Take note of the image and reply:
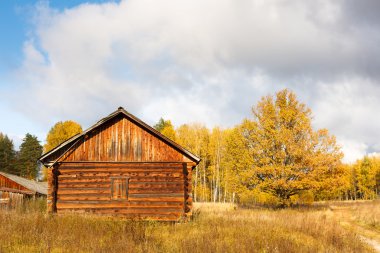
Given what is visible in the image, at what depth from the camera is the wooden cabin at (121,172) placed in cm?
1941

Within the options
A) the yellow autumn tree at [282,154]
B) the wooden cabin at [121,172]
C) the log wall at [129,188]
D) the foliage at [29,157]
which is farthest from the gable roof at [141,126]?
the foliage at [29,157]

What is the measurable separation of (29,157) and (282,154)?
5797cm

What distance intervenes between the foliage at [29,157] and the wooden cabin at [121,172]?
5400 cm

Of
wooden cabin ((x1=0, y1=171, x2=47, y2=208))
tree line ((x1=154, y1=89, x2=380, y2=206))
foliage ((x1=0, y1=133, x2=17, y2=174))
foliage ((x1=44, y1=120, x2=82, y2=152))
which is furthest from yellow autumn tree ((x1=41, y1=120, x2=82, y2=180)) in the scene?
tree line ((x1=154, y1=89, x2=380, y2=206))

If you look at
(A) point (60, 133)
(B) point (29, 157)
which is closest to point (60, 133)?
(A) point (60, 133)

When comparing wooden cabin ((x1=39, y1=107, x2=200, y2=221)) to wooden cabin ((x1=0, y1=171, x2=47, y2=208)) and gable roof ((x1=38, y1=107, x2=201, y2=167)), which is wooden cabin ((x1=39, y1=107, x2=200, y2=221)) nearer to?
gable roof ((x1=38, y1=107, x2=201, y2=167))

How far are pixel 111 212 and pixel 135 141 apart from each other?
14.2ft

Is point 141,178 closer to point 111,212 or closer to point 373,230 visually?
point 111,212

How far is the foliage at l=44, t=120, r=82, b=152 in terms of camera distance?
56500mm

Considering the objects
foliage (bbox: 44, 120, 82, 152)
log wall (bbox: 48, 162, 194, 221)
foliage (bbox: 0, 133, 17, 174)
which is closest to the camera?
log wall (bbox: 48, 162, 194, 221)

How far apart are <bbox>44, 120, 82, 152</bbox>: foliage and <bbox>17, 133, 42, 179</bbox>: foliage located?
12477 millimetres

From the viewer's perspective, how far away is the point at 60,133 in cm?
5709

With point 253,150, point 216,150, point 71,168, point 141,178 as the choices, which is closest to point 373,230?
point 253,150

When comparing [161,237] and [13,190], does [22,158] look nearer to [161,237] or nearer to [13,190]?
[13,190]
